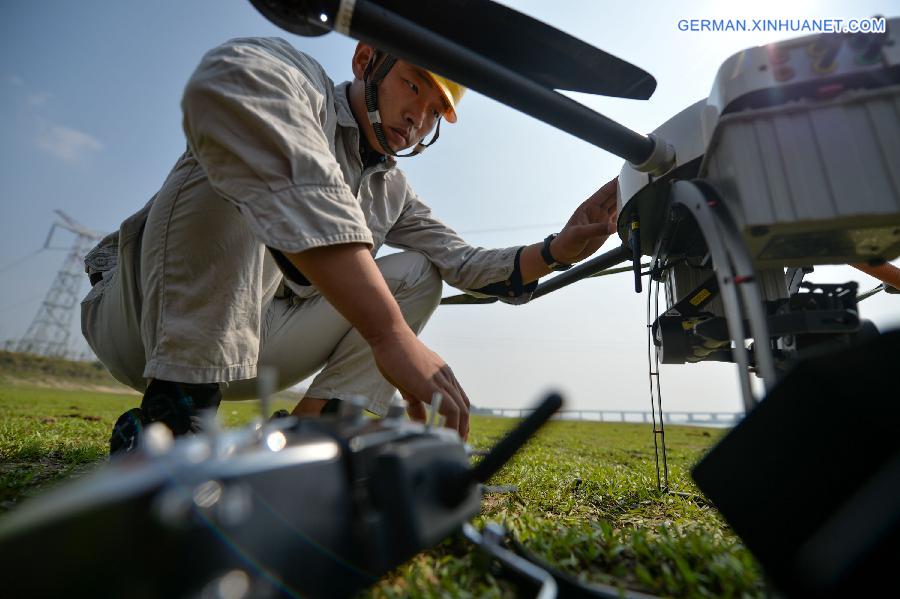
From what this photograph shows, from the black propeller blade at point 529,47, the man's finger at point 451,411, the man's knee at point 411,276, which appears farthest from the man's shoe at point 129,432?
the black propeller blade at point 529,47

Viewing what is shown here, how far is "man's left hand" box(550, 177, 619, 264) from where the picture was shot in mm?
2158

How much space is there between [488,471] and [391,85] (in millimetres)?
1789

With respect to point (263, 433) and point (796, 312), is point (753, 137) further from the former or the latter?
point (263, 433)

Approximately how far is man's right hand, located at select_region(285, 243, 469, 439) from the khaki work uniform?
1.2 inches

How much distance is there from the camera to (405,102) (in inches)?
83.0

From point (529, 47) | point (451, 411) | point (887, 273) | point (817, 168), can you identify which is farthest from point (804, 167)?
point (887, 273)

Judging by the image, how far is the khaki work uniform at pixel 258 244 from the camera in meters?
1.11

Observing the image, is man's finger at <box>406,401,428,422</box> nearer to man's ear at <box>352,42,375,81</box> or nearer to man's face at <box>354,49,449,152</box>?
man's face at <box>354,49,449,152</box>

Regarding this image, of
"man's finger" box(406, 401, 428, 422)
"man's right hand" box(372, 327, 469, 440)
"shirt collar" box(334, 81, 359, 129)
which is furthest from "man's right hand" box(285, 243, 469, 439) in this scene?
"shirt collar" box(334, 81, 359, 129)

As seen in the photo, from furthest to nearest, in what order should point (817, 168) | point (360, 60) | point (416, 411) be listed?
point (360, 60) < point (416, 411) < point (817, 168)

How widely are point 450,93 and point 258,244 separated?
1.08 meters

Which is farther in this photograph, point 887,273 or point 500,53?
point 887,273

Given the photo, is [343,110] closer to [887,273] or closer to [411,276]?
[411,276]

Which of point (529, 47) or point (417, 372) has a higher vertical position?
point (529, 47)
